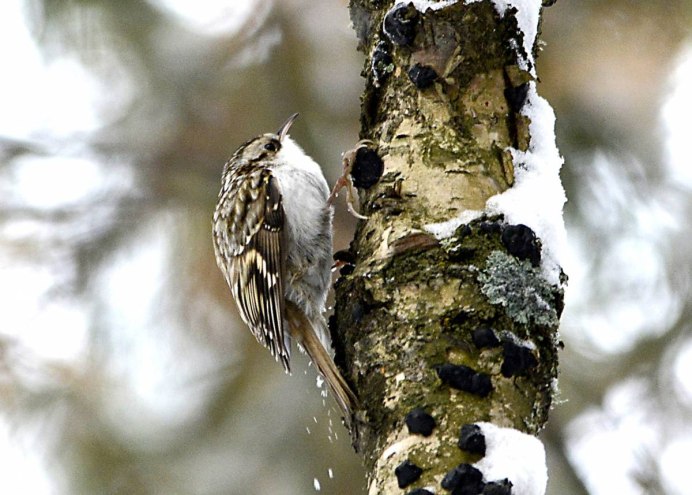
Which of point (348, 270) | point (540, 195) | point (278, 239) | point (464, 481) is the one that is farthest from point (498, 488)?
point (278, 239)

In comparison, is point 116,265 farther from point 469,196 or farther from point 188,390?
point 469,196

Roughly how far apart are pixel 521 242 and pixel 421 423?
1.49 feet

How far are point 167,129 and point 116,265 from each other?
578 mm

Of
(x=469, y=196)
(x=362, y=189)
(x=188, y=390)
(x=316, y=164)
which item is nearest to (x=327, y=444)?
(x=188, y=390)

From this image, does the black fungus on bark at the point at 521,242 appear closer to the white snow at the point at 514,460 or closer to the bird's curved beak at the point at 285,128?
the white snow at the point at 514,460

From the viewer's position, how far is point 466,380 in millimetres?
1958

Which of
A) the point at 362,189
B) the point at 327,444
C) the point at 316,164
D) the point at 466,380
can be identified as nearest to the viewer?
the point at 466,380

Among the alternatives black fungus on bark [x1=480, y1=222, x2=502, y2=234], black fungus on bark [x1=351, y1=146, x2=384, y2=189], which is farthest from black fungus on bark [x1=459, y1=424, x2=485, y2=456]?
black fungus on bark [x1=351, y1=146, x2=384, y2=189]

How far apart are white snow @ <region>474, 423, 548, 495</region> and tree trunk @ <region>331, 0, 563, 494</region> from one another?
37 millimetres

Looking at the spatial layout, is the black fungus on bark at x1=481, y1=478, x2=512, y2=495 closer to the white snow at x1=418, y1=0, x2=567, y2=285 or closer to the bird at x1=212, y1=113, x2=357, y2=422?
the white snow at x1=418, y1=0, x2=567, y2=285

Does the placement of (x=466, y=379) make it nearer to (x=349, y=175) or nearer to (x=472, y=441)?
(x=472, y=441)

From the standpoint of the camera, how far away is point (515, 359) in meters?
2.00

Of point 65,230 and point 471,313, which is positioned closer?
point 471,313

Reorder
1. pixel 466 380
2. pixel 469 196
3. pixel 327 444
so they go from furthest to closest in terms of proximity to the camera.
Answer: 1. pixel 327 444
2. pixel 469 196
3. pixel 466 380
